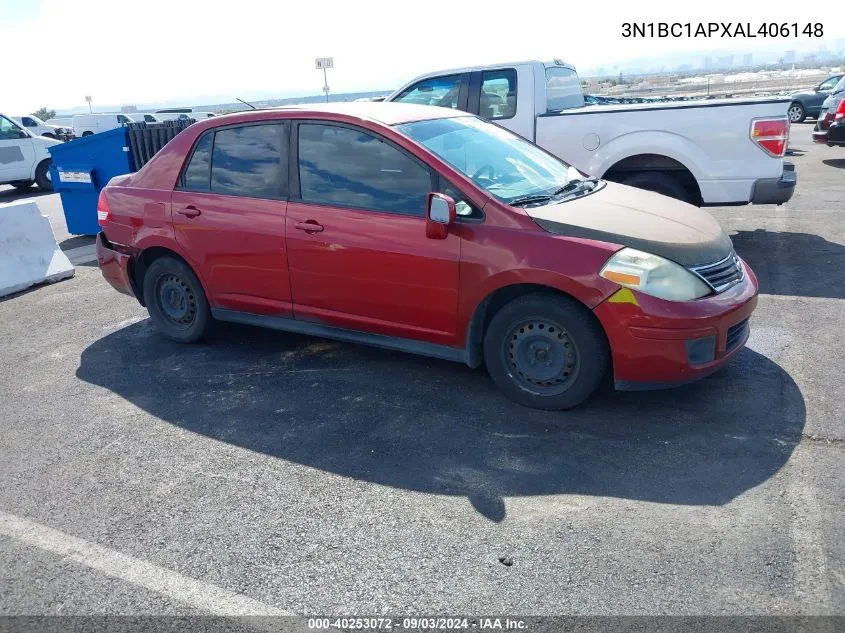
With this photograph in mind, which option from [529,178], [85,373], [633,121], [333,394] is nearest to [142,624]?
[333,394]

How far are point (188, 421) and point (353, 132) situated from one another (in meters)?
2.13

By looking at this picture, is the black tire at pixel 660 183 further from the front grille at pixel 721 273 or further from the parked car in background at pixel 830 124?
the parked car in background at pixel 830 124

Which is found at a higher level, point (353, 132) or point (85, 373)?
point (353, 132)

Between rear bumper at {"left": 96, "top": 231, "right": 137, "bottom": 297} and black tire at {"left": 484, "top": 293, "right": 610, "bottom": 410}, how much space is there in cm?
319

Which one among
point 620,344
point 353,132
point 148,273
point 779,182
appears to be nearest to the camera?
point 620,344

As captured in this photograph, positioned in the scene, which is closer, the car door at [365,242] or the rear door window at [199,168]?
the car door at [365,242]

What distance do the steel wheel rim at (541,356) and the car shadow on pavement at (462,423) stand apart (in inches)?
7.1

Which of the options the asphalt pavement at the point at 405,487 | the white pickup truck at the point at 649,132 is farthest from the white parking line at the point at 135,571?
the white pickup truck at the point at 649,132

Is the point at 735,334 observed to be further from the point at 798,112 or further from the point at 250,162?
the point at 798,112

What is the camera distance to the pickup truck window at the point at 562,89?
27.9 ft

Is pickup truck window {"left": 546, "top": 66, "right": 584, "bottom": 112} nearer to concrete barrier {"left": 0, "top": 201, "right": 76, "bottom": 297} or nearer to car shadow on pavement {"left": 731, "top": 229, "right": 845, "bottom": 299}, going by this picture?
car shadow on pavement {"left": 731, "top": 229, "right": 845, "bottom": 299}

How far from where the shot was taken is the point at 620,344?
408 centimetres

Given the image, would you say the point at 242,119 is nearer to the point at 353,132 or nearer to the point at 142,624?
the point at 353,132

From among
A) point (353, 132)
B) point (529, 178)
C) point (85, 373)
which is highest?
point (353, 132)
